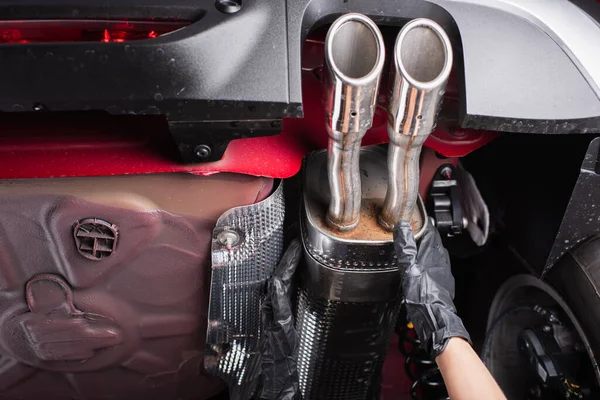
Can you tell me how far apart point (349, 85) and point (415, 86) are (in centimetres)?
8

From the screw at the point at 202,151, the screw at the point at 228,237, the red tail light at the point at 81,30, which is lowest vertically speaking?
the screw at the point at 228,237

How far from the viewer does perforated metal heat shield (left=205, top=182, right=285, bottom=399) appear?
81 cm

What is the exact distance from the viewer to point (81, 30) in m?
0.65

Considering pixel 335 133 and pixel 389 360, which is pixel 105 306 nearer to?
pixel 335 133

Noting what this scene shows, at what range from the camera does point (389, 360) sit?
4.08 ft

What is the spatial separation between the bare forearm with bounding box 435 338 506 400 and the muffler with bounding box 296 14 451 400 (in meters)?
0.14

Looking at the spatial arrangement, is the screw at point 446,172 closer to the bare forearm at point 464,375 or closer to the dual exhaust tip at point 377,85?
the dual exhaust tip at point 377,85

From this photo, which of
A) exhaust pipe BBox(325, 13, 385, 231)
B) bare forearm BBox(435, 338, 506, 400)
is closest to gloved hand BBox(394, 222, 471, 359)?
bare forearm BBox(435, 338, 506, 400)

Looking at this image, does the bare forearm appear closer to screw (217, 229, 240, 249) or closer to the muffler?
the muffler

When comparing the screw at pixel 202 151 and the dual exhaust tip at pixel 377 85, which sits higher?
the dual exhaust tip at pixel 377 85

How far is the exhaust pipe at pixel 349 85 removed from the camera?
620 millimetres

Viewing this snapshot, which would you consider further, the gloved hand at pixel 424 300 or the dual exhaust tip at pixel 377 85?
the gloved hand at pixel 424 300

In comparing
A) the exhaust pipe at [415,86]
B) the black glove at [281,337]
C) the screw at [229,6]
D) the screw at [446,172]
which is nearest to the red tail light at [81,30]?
the screw at [229,6]

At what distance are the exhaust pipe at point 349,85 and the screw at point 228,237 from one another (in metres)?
0.17
